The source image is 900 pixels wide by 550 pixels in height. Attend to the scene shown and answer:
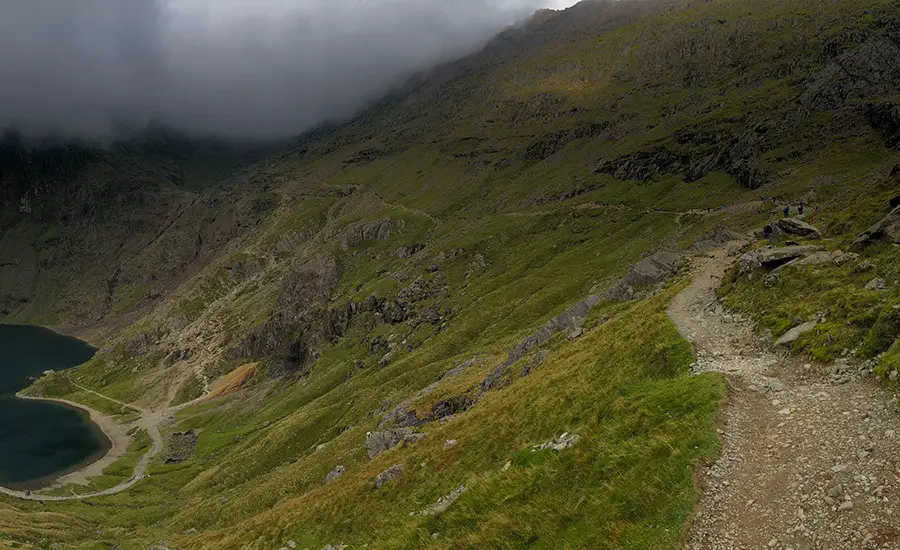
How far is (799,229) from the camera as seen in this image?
44406mm

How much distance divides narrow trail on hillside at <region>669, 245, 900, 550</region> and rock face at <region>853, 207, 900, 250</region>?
1468 centimetres

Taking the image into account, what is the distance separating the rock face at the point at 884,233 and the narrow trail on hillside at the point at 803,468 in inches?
578

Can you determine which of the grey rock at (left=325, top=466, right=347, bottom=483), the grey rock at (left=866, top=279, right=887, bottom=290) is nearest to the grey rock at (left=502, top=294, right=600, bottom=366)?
the grey rock at (left=325, top=466, right=347, bottom=483)

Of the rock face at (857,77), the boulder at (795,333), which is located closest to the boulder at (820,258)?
the boulder at (795,333)

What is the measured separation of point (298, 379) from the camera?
A: 173 metres

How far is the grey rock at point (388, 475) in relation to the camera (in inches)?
1309

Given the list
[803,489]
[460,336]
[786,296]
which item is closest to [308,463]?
[460,336]

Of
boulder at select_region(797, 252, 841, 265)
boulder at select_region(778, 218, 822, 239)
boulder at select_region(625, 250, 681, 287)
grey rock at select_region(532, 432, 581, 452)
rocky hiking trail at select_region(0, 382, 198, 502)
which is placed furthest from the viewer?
rocky hiking trail at select_region(0, 382, 198, 502)

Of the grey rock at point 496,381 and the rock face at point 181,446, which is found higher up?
→ the grey rock at point 496,381

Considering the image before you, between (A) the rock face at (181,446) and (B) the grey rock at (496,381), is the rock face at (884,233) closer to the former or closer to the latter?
(B) the grey rock at (496,381)

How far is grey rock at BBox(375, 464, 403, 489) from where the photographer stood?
33250 mm

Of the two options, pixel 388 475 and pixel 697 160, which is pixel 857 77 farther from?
pixel 388 475

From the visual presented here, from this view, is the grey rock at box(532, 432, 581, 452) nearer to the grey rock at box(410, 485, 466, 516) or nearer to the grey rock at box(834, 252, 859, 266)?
the grey rock at box(410, 485, 466, 516)

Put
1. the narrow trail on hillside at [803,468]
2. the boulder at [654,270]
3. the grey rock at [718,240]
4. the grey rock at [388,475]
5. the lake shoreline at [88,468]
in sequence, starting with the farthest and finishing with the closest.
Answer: the lake shoreline at [88,468] → the grey rock at [718,240] → the boulder at [654,270] → the grey rock at [388,475] → the narrow trail on hillside at [803,468]
